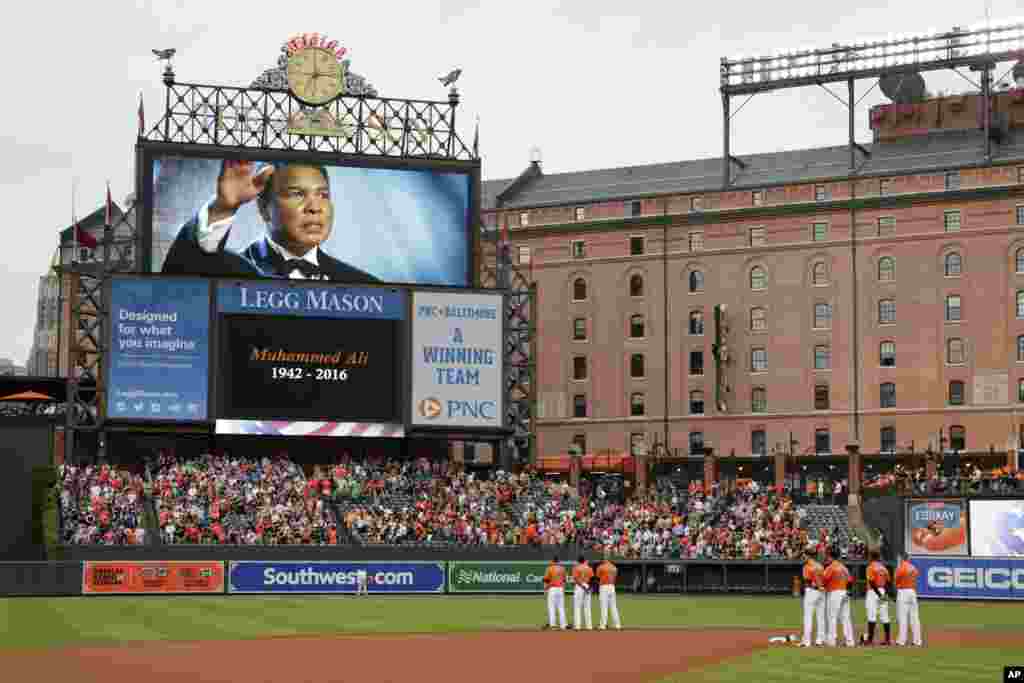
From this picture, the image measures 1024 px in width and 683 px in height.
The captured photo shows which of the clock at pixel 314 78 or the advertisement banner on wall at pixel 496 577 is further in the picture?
the clock at pixel 314 78

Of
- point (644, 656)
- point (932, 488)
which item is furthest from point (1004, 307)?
point (644, 656)

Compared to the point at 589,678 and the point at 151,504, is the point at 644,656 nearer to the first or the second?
the point at 589,678

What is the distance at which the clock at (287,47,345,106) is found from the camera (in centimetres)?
8250

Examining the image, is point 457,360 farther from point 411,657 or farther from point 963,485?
point 411,657

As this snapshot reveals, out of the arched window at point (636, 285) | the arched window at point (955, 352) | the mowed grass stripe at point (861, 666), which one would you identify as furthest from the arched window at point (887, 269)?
the mowed grass stripe at point (861, 666)

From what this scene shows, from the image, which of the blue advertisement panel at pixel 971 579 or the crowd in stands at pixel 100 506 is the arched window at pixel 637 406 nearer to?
the crowd in stands at pixel 100 506

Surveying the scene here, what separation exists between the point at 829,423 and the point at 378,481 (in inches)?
1715

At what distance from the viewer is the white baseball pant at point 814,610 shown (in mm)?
38312

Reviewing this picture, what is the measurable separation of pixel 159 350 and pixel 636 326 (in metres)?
49.7

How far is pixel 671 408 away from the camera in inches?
4653

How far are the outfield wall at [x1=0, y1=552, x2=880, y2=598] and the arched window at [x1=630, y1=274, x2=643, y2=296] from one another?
48.9 m

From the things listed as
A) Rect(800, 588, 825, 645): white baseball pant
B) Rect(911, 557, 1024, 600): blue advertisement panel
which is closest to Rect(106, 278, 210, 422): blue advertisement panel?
Rect(911, 557, 1024, 600): blue advertisement panel

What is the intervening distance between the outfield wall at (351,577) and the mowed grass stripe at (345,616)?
1.35m

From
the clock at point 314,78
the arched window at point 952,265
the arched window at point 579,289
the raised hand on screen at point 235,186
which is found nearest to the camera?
the raised hand on screen at point 235,186
